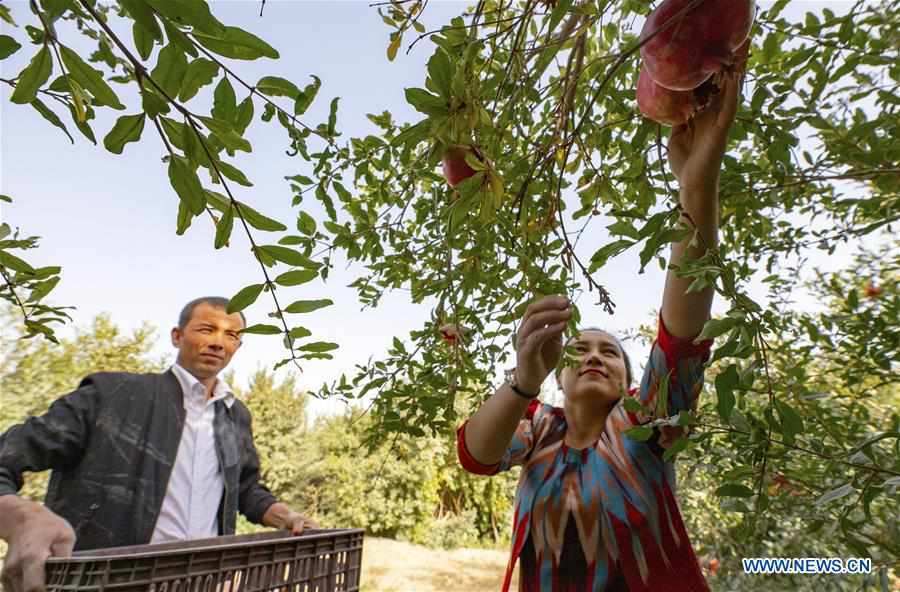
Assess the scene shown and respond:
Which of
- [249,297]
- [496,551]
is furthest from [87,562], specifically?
[496,551]

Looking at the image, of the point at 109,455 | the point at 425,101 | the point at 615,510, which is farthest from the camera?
the point at 109,455

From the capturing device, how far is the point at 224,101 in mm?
478

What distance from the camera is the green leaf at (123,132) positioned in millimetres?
411

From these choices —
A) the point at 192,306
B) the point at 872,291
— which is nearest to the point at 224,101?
the point at 192,306

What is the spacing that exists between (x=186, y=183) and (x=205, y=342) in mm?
1622

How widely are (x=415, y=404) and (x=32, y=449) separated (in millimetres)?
1026

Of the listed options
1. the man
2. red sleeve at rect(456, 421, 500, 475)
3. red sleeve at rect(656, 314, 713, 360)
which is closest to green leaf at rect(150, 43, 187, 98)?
red sleeve at rect(656, 314, 713, 360)

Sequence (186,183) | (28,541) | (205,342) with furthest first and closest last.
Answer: (205,342)
(28,541)
(186,183)

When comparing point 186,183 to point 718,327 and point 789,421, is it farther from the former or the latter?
point 789,421

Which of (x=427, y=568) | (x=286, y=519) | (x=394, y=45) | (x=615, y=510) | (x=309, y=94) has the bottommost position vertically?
(x=427, y=568)

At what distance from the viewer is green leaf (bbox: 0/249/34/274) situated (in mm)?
623

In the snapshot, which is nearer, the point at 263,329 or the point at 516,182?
the point at 263,329

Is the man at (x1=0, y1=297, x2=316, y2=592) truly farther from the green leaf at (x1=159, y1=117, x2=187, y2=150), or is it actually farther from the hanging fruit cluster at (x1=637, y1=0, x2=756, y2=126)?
the hanging fruit cluster at (x1=637, y1=0, x2=756, y2=126)

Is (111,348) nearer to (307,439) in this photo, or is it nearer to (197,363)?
(307,439)
